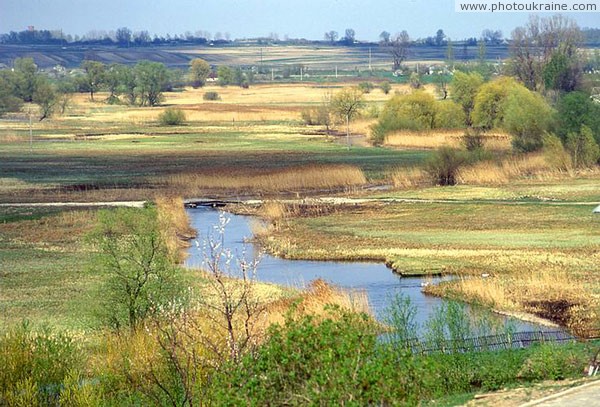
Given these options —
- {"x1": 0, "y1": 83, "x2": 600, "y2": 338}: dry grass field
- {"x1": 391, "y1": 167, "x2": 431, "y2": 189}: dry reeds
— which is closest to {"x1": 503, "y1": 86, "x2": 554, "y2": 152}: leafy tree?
{"x1": 0, "y1": 83, "x2": 600, "y2": 338}: dry grass field

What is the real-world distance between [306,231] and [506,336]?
2421 centimetres

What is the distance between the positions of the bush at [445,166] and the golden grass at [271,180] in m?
3.78

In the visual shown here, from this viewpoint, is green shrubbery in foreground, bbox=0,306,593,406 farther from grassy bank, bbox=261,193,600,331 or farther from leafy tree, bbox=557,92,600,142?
leafy tree, bbox=557,92,600,142

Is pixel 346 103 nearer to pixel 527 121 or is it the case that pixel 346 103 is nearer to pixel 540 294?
pixel 527 121

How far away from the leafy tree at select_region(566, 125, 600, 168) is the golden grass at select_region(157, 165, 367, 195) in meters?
12.2

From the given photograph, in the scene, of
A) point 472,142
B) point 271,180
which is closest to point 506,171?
point 472,142

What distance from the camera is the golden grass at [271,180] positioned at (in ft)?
207

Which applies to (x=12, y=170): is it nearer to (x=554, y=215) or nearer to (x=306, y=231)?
(x=306, y=231)

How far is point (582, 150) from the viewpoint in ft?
221

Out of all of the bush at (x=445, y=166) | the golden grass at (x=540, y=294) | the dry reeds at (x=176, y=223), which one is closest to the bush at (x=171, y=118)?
Result: the bush at (x=445, y=166)

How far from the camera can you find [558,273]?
34.5 meters

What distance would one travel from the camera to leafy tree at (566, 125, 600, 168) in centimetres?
6681

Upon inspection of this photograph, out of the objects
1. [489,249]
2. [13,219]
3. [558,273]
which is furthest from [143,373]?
[13,219]

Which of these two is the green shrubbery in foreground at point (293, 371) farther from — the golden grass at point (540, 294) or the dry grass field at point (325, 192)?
the dry grass field at point (325, 192)
